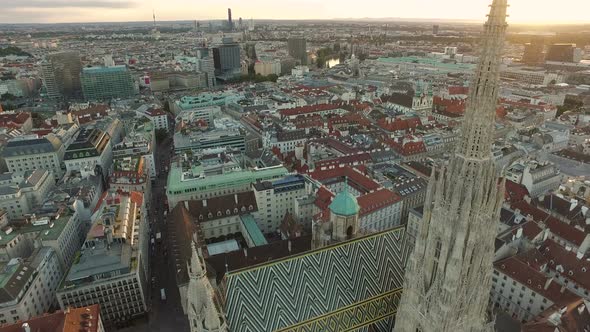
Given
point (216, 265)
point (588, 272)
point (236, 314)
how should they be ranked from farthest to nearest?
point (216, 265) < point (588, 272) < point (236, 314)

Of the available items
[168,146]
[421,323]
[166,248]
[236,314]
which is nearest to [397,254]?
[421,323]

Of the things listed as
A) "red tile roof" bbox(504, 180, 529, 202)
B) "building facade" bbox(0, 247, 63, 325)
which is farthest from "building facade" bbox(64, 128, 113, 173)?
"red tile roof" bbox(504, 180, 529, 202)

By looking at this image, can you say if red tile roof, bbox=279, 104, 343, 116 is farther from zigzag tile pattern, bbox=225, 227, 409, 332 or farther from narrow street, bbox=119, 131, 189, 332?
zigzag tile pattern, bbox=225, 227, 409, 332

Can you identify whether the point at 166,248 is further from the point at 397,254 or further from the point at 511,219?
Result: the point at 511,219

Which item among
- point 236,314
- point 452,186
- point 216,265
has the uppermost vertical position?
point 452,186

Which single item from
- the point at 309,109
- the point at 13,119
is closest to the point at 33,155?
the point at 13,119

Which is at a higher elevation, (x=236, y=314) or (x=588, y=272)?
(x=236, y=314)

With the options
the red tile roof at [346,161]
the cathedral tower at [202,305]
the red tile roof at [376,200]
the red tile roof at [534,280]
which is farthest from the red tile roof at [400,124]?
the cathedral tower at [202,305]
